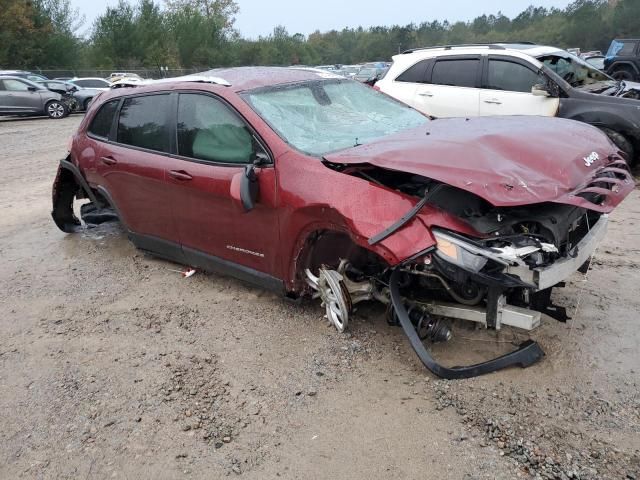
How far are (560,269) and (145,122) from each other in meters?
3.40

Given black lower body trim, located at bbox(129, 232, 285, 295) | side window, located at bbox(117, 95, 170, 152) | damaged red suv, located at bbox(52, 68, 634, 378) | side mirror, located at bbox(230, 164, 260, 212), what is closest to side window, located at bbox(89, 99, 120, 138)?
damaged red suv, located at bbox(52, 68, 634, 378)

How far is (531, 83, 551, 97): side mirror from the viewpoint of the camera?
7.29m

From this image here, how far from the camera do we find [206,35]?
51875 mm

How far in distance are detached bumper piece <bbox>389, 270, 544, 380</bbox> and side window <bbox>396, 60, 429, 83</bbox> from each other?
19.7 feet

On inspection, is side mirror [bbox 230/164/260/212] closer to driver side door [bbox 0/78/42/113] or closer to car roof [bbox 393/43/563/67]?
car roof [bbox 393/43/563/67]

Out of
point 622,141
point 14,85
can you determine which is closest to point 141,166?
point 622,141

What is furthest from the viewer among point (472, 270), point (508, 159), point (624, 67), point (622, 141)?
point (624, 67)

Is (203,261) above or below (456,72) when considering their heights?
below

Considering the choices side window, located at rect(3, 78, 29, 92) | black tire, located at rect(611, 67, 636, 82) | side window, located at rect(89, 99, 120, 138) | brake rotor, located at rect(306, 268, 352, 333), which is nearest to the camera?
brake rotor, located at rect(306, 268, 352, 333)

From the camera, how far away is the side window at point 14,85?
766 inches

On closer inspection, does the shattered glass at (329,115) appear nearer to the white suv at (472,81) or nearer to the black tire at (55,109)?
the white suv at (472,81)

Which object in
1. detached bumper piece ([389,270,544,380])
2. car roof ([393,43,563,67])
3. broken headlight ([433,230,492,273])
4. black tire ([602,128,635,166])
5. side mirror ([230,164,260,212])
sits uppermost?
car roof ([393,43,563,67])

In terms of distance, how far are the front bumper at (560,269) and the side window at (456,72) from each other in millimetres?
5196

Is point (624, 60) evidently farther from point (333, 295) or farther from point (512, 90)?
point (333, 295)
